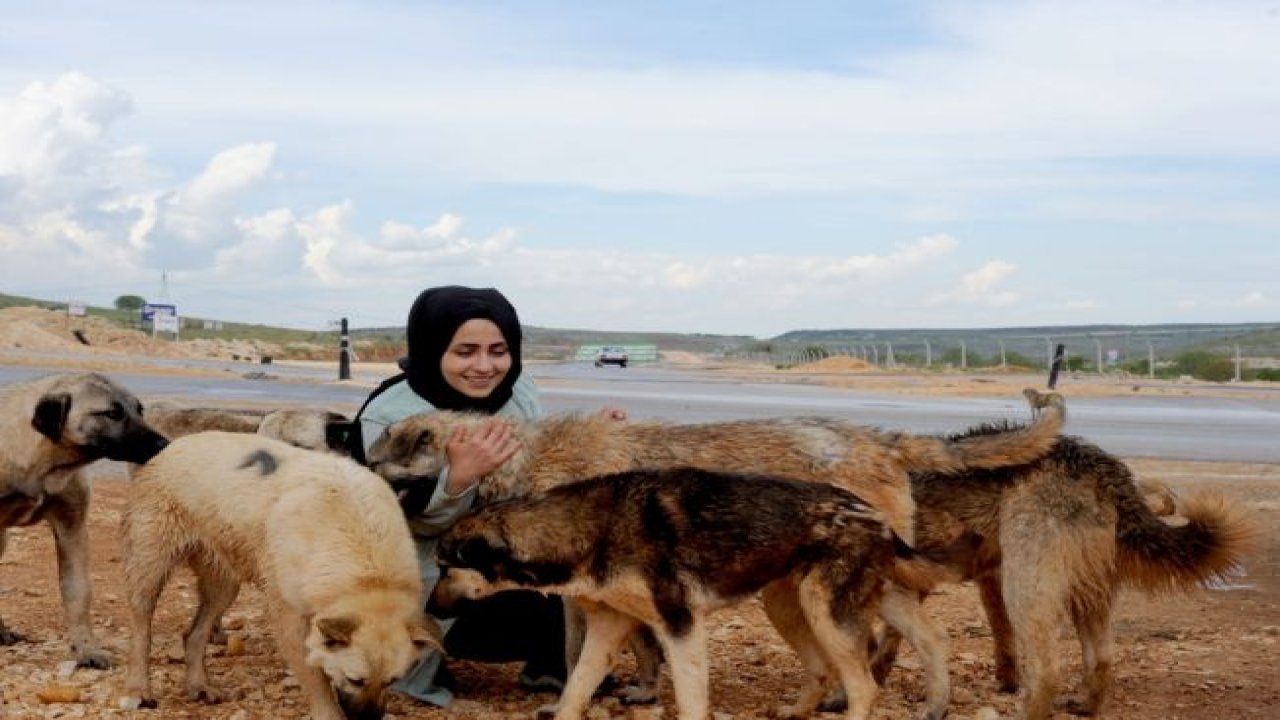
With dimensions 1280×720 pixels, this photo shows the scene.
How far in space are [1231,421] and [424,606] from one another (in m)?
24.1

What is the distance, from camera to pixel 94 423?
8250 millimetres

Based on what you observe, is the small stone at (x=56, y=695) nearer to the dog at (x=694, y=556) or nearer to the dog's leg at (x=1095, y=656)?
the dog at (x=694, y=556)

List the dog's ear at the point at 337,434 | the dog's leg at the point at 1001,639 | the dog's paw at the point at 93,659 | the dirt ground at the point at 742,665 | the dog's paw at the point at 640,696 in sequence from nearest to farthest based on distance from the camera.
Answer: the dirt ground at the point at 742,665 → the dog's paw at the point at 640,696 → the dog's paw at the point at 93,659 → the dog's leg at the point at 1001,639 → the dog's ear at the point at 337,434

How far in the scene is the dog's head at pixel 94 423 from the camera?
26.9 ft

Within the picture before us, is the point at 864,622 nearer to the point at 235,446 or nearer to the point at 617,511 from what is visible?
the point at 617,511

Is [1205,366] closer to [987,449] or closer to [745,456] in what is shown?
[987,449]

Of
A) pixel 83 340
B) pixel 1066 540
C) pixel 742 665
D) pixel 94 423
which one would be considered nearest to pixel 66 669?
pixel 94 423

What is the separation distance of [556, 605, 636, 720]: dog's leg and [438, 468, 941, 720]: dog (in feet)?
0.51

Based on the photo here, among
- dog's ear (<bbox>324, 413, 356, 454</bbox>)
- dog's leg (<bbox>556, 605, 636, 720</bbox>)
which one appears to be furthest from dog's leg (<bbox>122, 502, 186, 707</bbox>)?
dog's leg (<bbox>556, 605, 636, 720</bbox>)

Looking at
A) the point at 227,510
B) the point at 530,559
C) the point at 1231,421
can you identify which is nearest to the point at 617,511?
the point at 530,559

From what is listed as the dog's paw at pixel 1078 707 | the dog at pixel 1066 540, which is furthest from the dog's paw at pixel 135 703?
the dog's paw at pixel 1078 707

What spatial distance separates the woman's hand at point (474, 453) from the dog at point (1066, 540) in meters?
2.18

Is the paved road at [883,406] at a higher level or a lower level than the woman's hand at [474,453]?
lower

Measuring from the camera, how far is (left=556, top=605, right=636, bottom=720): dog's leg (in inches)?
274
